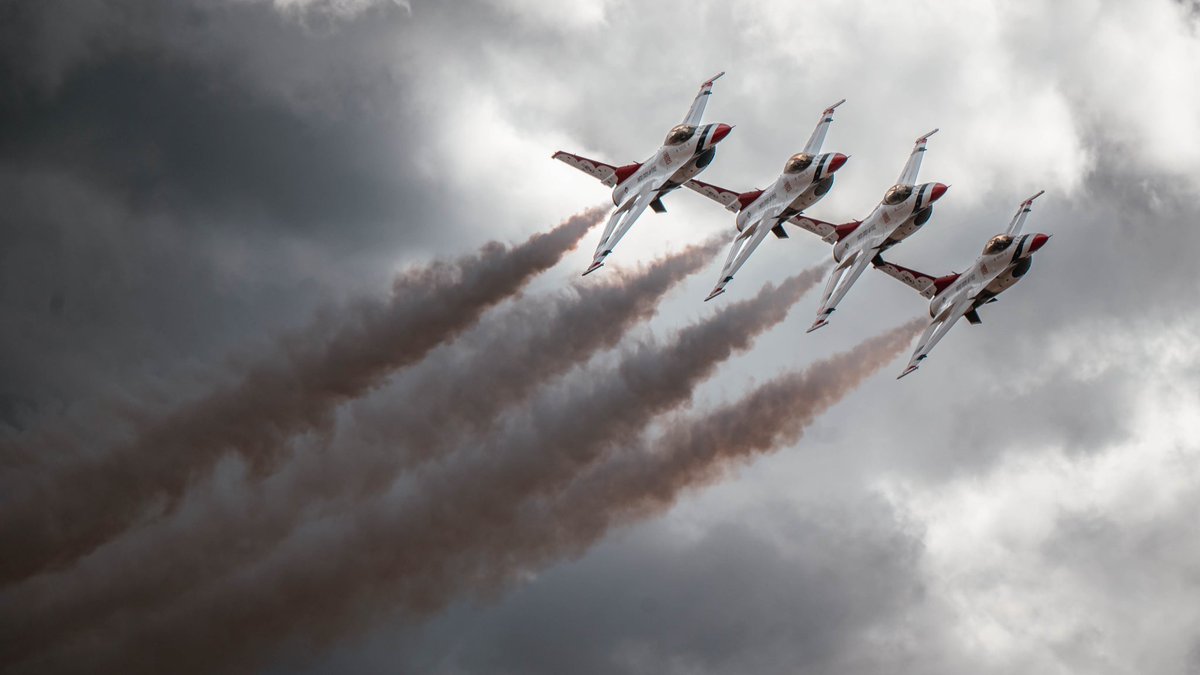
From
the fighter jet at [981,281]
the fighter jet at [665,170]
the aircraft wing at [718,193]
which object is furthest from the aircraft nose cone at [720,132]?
the fighter jet at [981,281]

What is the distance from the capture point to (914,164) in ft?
408

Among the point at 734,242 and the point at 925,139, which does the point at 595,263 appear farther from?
the point at 925,139

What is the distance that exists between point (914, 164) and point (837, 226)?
20.1 ft

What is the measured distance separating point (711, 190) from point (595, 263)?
43.0 feet

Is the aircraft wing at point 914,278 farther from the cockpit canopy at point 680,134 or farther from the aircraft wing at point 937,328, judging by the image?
the cockpit canopy at point 680,134

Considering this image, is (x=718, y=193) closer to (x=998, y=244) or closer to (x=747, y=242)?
(x=747, y=242)

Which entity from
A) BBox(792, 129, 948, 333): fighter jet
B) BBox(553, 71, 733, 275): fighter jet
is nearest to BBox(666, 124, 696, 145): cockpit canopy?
BBox(553, 71, 733, 275): fighter jet

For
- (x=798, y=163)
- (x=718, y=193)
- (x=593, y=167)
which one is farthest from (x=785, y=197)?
(x=593, y=167)

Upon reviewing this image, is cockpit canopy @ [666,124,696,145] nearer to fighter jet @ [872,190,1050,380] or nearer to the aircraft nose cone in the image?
the aircraft nose cone

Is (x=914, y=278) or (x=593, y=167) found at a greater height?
(x=593, y=167)

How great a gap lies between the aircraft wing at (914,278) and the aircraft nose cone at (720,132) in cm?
1272

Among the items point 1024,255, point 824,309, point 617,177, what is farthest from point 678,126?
point 1024,255

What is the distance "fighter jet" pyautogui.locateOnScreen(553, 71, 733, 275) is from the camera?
121 metres

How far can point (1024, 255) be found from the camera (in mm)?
120625
